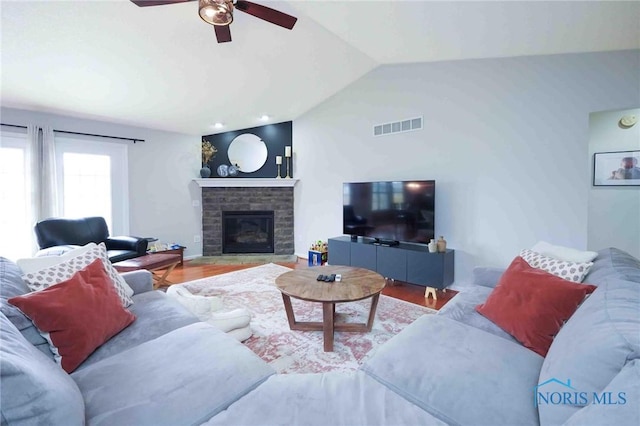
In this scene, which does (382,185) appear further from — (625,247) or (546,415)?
(546,415)

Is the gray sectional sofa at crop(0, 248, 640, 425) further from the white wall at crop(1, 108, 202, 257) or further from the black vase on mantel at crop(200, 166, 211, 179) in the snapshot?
the black vase on mantel at crop(200, 166, 211, 179)

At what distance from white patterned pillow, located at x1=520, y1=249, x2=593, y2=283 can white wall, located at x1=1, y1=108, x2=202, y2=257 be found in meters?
5.16

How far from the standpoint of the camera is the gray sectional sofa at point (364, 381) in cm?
84

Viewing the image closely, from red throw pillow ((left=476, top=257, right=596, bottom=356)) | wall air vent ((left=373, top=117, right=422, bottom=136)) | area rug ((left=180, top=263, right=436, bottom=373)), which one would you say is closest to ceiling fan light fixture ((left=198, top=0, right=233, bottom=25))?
area rug ((left=180, top=263, right=436, bottom=373))

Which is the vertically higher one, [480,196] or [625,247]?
[480,196]

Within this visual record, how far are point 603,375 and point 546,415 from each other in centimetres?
23

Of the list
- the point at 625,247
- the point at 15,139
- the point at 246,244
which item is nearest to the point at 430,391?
the point at 625,247

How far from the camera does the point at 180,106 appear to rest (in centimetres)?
411

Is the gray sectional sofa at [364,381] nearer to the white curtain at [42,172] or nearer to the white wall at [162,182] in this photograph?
the white curtain at [42,172]

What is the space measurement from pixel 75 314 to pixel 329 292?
5.06ft

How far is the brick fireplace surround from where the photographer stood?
5480 millimetres

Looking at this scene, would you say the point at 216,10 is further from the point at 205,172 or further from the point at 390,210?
the point at 205,172

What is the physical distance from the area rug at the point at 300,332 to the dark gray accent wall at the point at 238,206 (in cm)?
165

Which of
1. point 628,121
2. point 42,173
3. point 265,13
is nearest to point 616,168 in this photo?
point 628,121
